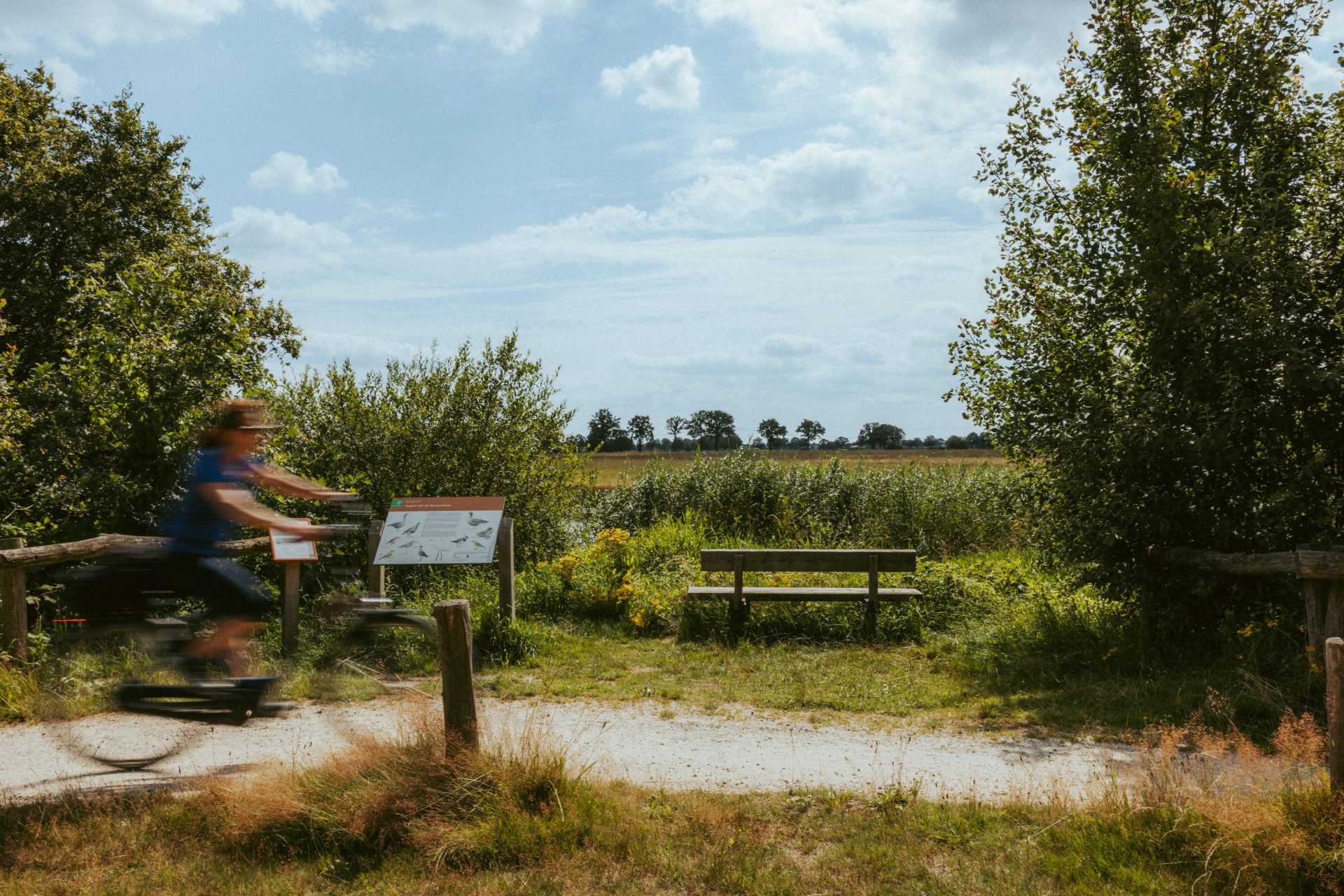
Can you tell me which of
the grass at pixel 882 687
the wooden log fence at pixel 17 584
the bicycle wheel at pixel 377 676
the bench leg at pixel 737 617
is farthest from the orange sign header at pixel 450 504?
the bench leg at pixel 737 617

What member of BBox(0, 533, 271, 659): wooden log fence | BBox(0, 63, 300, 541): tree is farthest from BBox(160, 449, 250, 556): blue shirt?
BBox(0, 63, 300, 541): tree

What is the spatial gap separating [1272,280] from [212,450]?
27.1 feet

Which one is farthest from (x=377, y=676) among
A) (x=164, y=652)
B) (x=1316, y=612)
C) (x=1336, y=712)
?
(x=1316, y=612)

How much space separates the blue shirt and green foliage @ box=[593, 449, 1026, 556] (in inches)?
340

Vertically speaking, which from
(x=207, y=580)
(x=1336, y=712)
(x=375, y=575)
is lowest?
(x=375, y=575)

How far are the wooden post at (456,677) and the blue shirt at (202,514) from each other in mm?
1669

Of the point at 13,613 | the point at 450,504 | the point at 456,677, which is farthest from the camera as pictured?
the point at 450,504

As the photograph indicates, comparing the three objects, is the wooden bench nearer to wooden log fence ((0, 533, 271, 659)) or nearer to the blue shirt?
wooden log fence ((0, 533, 271, 659))

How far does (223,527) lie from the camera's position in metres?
5.45

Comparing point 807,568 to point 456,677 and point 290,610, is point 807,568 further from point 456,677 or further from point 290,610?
point 456,677

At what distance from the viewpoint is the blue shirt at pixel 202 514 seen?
17.6 ft

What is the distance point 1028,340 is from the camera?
8945 mm

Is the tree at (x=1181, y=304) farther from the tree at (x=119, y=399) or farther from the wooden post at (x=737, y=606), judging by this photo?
the tree at (x=119, y=399)

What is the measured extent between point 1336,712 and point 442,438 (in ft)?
36.8
